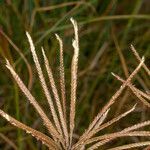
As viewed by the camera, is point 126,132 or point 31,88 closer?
point 126,132

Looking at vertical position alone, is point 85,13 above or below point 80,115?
above

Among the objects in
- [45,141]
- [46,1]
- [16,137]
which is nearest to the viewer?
[45,141]

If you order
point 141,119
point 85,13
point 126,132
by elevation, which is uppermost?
point 85,13

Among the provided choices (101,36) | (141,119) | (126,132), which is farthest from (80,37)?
(126,132)

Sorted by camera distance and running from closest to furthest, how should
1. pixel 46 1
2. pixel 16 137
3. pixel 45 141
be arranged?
pixel 45 141 → pixel 16 137 → pixel 46 1

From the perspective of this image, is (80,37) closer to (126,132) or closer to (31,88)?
(31,88)

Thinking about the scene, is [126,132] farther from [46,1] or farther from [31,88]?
[46,1]
